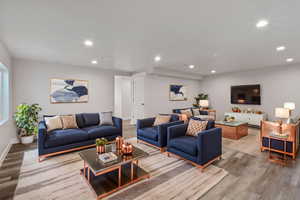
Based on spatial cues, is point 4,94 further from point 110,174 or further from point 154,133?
point 154,133

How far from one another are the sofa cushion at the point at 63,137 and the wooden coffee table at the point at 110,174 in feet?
3.32

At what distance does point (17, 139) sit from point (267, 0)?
629cm

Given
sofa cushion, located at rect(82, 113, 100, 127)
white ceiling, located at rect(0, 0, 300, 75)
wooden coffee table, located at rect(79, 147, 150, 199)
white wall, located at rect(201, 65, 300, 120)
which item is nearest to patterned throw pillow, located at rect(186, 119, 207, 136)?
wooden coffee table, located at rect(79, 147, 150, 199)

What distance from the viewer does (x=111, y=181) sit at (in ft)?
7.17

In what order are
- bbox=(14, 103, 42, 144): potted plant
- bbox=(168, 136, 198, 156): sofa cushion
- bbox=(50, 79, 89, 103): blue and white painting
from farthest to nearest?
1. bbox=(50, 79, 89, 103): blue and white painting
2. bbox=(14, 103, 42, 144): potted plant
3. bbox=(168, 136, 198, 156): sofa cushion

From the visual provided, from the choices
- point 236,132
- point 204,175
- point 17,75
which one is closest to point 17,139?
point 17,75

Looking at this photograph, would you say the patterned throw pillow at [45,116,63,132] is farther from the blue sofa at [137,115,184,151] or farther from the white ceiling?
the blue sofa at [137,115,184,151]

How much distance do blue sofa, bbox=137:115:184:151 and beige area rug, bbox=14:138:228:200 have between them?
1.66 ft

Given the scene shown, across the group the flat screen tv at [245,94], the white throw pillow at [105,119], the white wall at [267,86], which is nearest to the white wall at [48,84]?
the white throw pillow at [105,119]

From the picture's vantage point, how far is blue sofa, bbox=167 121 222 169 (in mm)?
2526

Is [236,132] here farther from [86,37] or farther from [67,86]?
[67,86]

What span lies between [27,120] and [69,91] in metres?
1.44

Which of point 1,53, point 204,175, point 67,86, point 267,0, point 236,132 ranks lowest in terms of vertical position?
point 204,175

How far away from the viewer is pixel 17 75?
13.6 feet
